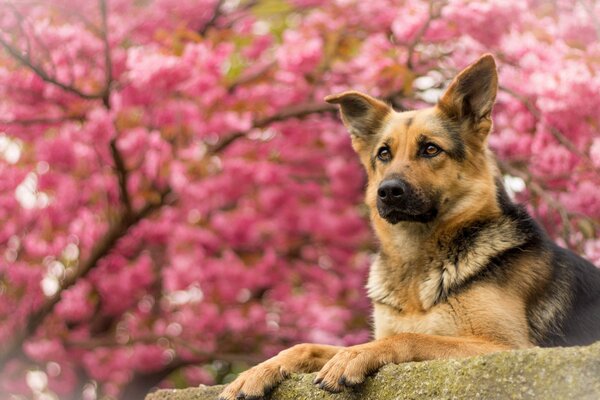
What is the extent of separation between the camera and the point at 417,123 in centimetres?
446

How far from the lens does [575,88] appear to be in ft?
20.1

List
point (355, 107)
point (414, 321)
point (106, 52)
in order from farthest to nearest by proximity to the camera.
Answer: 1. point (106, 52)
2. point (355, 107)
3. point (414, 321)

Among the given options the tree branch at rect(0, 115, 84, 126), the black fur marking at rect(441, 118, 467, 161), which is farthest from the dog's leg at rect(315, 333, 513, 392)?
the tree branch at rect(0, 115, 84, 126)

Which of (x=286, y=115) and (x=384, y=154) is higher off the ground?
(x=384, y=154)

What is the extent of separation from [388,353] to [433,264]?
935 millimetres

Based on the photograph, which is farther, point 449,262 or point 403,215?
point 403,215

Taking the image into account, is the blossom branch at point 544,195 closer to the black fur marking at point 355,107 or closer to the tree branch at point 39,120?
the black fur marking at point 355,107

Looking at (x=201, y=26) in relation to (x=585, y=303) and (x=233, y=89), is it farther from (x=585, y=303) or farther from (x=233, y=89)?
(x=585, y=303)

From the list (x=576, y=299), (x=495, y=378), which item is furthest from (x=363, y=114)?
(x=495, y=378)

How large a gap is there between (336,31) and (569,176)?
3.07 metres

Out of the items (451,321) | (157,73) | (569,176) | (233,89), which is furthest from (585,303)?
(233,89)

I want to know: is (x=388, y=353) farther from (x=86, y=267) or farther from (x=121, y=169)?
(x=86, y=267)

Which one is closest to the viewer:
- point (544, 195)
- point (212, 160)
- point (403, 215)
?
point (403, 215)

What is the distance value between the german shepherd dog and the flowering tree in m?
1.76
